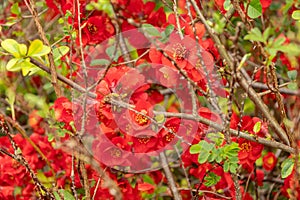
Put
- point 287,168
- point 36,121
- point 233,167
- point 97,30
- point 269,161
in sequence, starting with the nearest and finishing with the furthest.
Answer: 1. point 233,167
2. point 287,168
3. point 97,30
4. point 269,161
5. point 36,121

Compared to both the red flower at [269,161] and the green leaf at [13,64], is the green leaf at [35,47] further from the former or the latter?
the red flower at [269,161]

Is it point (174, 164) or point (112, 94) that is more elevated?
point (112, 94)

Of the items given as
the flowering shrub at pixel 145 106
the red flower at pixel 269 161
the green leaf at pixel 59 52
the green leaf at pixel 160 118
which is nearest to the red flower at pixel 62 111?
the flowering shrub at pixel 145 106

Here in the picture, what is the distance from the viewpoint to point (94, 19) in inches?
63.3

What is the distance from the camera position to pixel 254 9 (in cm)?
139

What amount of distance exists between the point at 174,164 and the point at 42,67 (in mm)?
859

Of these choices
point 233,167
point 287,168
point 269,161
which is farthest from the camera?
point 269,161

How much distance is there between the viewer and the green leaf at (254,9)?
1.38 meters

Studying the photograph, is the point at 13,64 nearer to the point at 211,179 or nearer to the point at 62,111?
the point at 62,111

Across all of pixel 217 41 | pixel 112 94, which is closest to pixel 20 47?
pixel 112 94

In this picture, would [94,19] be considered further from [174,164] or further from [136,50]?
[174,164]

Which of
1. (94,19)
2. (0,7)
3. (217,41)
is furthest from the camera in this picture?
(0,7)

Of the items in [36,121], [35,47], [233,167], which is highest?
[35,47]

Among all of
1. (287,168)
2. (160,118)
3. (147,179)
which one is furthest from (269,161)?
(160,118)
